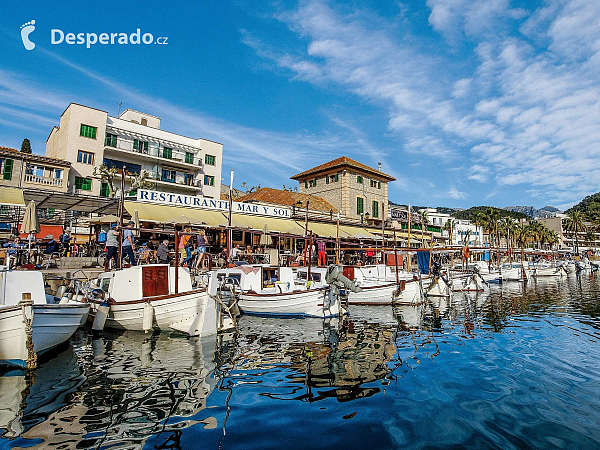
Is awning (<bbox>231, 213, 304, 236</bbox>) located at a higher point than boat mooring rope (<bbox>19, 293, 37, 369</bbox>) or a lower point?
higher

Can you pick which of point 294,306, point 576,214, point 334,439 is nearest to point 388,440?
point 334,439

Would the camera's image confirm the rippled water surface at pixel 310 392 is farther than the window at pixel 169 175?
No

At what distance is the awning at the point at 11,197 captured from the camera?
54.6ft

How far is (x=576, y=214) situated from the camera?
9638 centimetres

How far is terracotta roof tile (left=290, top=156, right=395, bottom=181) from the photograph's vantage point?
1683 inches

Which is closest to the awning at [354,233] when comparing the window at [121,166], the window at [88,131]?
the window at [121,166]

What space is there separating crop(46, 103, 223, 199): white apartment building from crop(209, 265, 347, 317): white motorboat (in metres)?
20.7

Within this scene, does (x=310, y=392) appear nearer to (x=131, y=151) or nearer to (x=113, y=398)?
(x=113, y=398)

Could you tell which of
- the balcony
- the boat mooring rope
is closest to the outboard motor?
the boat mooring rope

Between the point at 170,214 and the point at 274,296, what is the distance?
37.9 feet

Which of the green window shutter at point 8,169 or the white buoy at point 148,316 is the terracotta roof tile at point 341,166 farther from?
the white buoy at point 148,316

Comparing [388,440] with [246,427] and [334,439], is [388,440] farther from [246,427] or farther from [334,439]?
[246,427]

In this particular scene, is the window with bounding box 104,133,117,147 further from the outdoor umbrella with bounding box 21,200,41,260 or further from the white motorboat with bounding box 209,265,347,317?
the white motorboat with bounding box 209,265,347,317

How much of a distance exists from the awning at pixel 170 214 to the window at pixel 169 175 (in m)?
12.7
